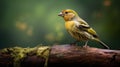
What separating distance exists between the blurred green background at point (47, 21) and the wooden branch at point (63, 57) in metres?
0.75

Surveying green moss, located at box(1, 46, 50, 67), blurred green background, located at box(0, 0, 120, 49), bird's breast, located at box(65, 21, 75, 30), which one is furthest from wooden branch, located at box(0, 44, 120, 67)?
blurred green background, located at box(0, 0, 120, 49)

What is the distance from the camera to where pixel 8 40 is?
279cm

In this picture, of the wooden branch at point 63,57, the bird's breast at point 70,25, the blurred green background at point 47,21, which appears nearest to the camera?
the wooden branch at point 63,57

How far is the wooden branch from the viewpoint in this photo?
1982 mm

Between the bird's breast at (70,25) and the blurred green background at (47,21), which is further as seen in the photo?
the blurred green background at (47,21)

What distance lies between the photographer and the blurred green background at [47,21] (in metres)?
2.80

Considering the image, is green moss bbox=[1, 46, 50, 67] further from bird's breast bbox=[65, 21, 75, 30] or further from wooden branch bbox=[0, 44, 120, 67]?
bird's breast bbox=[65, 21, 75, 30]

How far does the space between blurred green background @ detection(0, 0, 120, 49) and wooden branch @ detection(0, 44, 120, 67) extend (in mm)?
752

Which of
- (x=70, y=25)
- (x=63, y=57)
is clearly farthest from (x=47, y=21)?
(x=63, y=57)

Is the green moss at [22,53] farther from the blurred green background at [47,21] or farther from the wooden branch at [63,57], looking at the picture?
the blurred green background at [47,21]

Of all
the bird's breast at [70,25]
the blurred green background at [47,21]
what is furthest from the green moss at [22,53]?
the blurred green background at [47,21]

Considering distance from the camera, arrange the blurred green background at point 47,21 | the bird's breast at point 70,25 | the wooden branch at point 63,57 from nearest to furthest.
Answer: the wooden branch at point 63,57 < the bird's breast at point 70,25 < the blurred green background at point 47,21

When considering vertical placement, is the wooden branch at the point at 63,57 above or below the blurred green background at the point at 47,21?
below

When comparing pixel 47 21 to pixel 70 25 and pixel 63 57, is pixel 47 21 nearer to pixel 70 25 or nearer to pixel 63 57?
pixel 70 25
